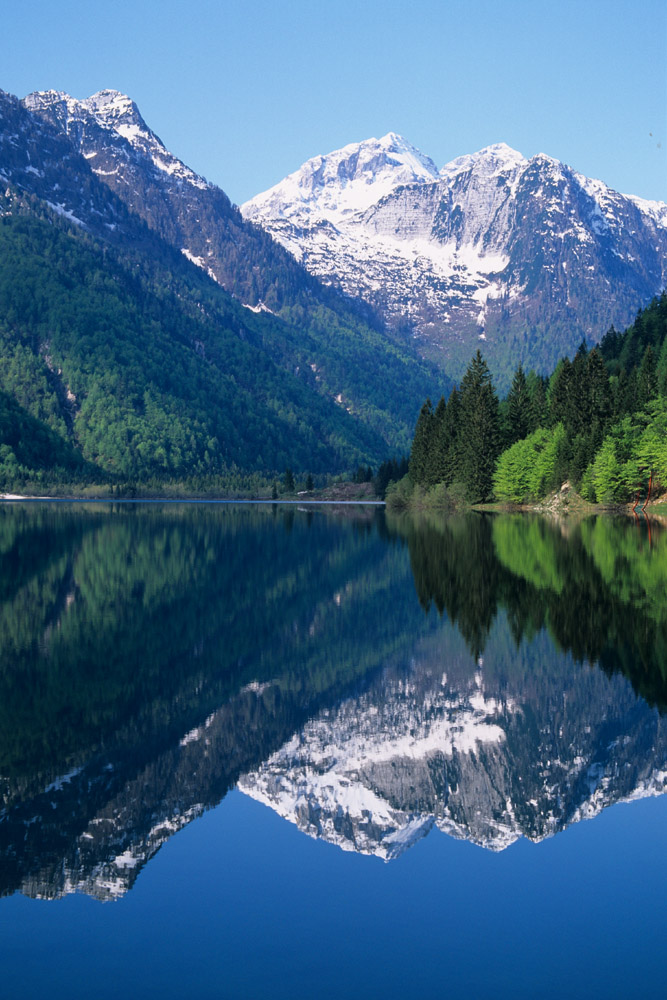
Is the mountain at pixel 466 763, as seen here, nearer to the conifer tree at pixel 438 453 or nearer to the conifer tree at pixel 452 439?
the conifer tree at pixel 452 439

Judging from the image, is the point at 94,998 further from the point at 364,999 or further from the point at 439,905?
the point at 439,905

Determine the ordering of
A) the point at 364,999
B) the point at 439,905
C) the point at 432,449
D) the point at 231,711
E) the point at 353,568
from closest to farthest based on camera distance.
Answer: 1. the point at 364,999
2. the point at 439,905
3. the point at 231,711
4. the point at 353,568
5. the point at 432,449

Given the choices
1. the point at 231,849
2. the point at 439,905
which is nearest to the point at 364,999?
the point at 439,905

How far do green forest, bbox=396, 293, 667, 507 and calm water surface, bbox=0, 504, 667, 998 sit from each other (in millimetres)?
89991

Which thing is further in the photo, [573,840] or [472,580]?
[472,580]

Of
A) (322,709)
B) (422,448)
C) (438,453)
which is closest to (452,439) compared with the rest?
(438,453)

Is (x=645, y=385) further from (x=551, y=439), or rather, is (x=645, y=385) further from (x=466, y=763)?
(x=466, y=763)

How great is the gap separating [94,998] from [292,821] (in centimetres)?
532

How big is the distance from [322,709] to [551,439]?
119292 millimetres

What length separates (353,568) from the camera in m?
54.7

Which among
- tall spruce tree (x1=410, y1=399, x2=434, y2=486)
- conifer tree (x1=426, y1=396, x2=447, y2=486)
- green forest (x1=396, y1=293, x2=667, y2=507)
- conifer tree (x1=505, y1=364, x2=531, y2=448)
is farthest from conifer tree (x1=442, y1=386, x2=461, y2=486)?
conifer tree (x1=505, y1=364, x2=531, y2=448)

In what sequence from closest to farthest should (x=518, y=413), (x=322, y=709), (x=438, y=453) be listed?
(x=322, y=709)
(x=518, y=413)
(x=438, y=453)

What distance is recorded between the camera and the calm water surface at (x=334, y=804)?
1174cm

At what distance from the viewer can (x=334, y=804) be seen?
16.6 metres
